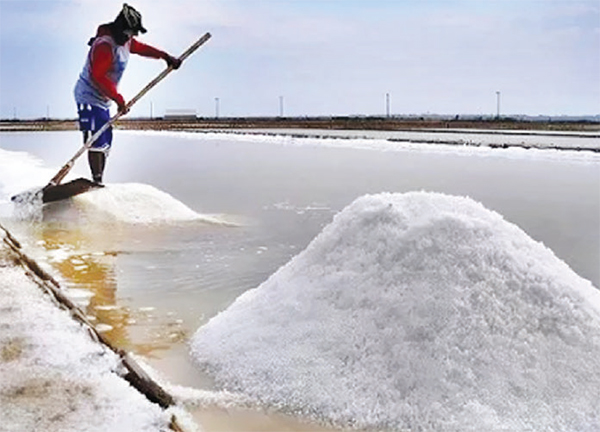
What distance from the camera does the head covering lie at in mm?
6316

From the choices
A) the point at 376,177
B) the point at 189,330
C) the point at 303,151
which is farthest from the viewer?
the point at 303,151

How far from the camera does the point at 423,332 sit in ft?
8.30

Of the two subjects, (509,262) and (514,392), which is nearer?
(514,392)

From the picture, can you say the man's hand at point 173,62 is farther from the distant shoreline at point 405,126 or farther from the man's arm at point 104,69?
the distant shoreline at point 405,126

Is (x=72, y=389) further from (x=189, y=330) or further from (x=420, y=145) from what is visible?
(x=420, y=145)

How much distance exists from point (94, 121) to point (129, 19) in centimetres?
88

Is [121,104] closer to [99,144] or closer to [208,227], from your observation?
[99,144]

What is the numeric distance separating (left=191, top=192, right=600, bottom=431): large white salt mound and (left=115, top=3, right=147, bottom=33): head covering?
383 cm

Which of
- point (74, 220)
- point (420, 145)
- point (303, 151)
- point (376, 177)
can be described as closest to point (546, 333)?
point (74, 220)

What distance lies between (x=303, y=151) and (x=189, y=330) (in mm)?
15856

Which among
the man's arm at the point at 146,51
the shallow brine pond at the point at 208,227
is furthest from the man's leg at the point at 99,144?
the man's arm at the point at 146,51

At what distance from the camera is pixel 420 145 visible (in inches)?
803

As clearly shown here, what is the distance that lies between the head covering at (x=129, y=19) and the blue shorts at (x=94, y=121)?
713 millimetres

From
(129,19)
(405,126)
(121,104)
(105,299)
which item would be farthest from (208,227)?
(405,126)
